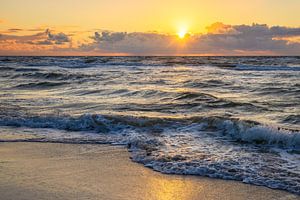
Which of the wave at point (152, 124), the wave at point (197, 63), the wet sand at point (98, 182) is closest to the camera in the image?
the wet sand at point (98, 182)

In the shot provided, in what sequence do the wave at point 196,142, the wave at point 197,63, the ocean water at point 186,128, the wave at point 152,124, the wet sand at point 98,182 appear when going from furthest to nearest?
the wave at point 197,63, the wave at point 152,124, the ocean water at point 186,128, the wave at point 196,142, the wet sand at point 98,182

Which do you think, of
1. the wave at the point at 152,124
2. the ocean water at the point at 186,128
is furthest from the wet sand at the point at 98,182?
the wave at the point at 152,124

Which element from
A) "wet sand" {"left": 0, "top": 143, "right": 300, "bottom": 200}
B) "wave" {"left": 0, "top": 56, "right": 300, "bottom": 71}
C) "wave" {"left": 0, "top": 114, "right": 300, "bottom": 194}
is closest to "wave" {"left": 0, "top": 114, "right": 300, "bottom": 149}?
"wave" {"left": 0, "top": 114, "right": 300, "bottom": 194}

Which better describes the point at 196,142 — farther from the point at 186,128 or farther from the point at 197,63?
the point at 197,63

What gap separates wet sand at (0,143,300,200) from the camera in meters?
5.60

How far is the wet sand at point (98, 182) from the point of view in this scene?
220 inches

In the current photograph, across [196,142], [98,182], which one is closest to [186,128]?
[196,142]

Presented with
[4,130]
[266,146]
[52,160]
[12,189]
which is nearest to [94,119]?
[4,130]

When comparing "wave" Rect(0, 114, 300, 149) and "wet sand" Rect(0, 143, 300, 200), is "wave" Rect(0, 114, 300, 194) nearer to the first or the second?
"wave" Rect(0, 114, 300, 149)

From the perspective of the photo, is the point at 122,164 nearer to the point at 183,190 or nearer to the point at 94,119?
the point at 183,190

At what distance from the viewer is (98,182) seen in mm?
6145

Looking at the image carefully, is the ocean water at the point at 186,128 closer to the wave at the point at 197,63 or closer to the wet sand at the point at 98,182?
the wet sand at the point at 98,182

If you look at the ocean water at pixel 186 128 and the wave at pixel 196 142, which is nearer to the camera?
the wave at pixel 196 142

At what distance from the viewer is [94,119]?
11188 mm
